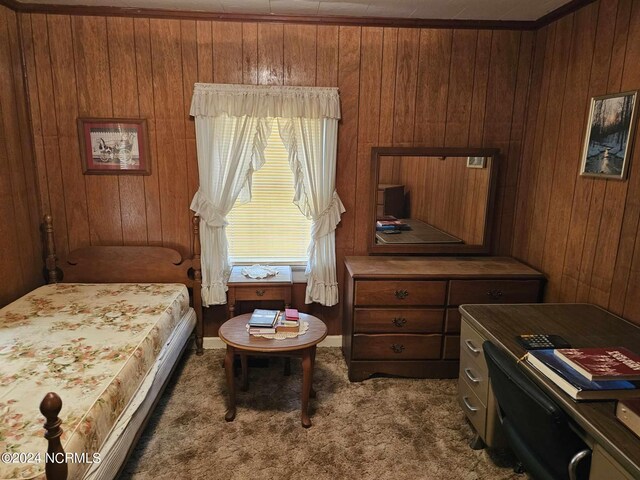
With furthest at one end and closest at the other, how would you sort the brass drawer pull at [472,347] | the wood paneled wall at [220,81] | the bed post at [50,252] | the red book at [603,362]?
the bed post at [50,252]
the wood paneled wall at [220,81]
the brass drawer pull at [472,347]
the red book at [603,362]

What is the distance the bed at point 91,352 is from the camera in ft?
4.74

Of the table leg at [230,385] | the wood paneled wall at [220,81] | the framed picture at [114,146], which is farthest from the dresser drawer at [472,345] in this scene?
the framed picture at [114,146]

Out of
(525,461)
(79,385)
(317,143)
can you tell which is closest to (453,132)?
(317,143)

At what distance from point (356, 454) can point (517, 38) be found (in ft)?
10.00

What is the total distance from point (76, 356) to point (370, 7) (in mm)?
2726

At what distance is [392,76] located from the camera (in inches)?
122

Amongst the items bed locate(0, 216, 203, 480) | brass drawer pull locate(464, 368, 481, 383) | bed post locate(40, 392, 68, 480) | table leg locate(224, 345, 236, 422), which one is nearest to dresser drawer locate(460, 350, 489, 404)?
brass drawer pull locate(464, 368, 481, 383)

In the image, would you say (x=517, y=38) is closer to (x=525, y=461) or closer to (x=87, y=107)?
(x=525, y=461)

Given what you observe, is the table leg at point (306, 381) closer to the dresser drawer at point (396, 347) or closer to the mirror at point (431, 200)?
the dresser drawer at point (396, 347)

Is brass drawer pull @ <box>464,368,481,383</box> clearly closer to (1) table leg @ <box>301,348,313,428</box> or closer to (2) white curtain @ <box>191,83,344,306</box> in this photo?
(1) table leg @ <box>301,348,313,428</box>

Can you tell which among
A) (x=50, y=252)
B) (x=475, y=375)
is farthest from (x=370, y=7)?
(x=50, y=252)

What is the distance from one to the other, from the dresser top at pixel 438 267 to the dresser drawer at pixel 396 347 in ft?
1.47

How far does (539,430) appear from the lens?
146 cm

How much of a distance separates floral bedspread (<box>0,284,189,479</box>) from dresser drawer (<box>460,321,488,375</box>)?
174cm
